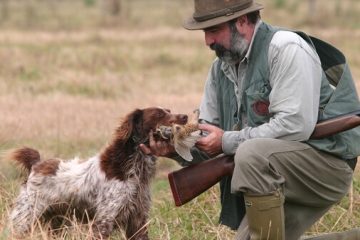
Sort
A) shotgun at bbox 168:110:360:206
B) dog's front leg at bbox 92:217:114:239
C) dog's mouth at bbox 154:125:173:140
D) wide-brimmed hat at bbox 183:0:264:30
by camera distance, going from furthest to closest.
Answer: dog's front leg at bbox 92:217:114:239
dog's mouth at bbox 154:125:173:140
wide-brimmed hat at bbox 183:0:264:30
shotgun at bbox 168:110:360:206

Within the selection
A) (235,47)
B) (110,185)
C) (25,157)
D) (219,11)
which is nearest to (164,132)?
(110,185)

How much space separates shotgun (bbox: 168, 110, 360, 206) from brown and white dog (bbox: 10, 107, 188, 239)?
1.90ft

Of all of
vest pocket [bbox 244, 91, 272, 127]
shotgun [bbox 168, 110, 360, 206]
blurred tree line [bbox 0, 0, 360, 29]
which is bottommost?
blurred tree line [bbox 0, 0, 360, 29]

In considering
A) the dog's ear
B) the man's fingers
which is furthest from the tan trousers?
the dog's ear

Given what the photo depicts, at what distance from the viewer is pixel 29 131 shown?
10938 mm

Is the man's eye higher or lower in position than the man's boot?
higher

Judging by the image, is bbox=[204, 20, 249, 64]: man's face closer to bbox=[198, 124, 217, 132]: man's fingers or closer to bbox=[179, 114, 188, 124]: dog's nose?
bbox=[198, 124, 217, 132]: man's fingers

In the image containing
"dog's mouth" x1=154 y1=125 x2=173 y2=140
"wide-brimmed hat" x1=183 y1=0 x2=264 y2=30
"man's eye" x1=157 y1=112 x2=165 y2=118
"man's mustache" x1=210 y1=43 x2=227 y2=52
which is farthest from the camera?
"man's eye" x1=157 y1=112 x2=165 y2=118

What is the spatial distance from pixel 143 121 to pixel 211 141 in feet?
2.41

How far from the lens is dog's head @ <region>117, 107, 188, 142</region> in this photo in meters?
6.35

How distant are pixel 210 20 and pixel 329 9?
21.6m

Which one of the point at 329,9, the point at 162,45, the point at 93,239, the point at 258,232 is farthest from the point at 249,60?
the point at 329,9

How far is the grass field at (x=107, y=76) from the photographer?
23.5 feet

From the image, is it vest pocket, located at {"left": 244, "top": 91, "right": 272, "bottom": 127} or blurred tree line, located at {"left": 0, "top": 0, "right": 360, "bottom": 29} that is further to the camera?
blurred tree line, located at {"left": 0, "top": 0, "right": 360, "bottom": 29}
